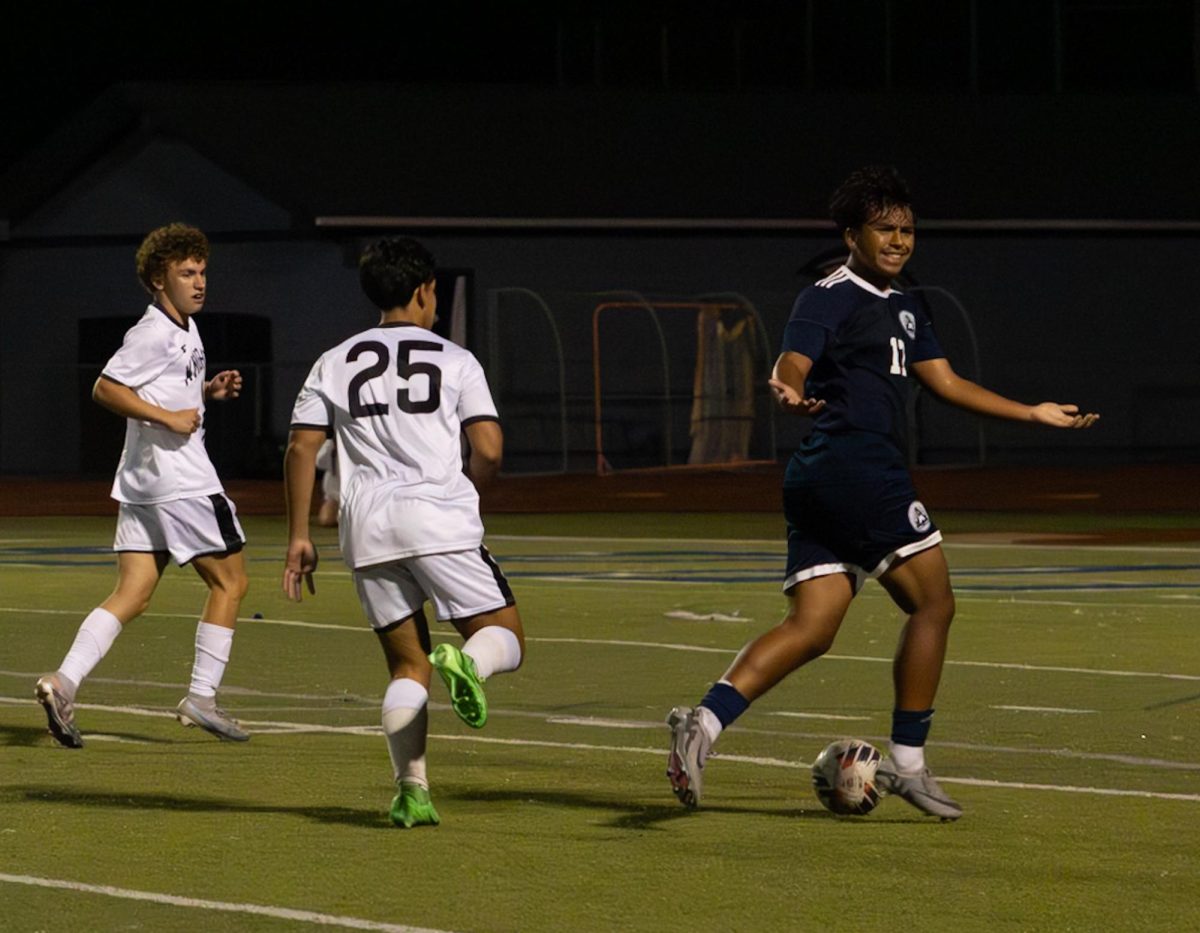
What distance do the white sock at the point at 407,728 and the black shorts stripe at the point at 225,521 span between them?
251cm

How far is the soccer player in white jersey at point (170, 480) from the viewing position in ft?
34.1

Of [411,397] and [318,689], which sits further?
[318,689]

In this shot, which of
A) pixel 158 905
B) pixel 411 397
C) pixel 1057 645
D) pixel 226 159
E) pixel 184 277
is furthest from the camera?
pixel 226 159

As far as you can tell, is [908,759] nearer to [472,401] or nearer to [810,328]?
[810,328]

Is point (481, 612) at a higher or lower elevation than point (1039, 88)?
lower

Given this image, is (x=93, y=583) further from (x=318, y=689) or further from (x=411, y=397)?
(x=411, y=397)

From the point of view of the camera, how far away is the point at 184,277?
10.5m

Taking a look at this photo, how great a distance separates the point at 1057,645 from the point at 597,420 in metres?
21.3

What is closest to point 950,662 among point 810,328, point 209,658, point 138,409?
point 209,658

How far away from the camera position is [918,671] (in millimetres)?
8375

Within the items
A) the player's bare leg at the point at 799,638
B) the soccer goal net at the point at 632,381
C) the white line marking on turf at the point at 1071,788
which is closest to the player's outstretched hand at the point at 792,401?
the player's bare leg at the point at 799,638

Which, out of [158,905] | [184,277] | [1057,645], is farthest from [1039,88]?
[158,905]

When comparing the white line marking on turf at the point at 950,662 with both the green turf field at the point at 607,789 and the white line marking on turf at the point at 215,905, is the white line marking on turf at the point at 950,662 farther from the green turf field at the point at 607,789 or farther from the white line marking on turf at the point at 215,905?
the white line marking on turf at the point at 215,905

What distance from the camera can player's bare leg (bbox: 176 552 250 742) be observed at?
10445 millimetres
